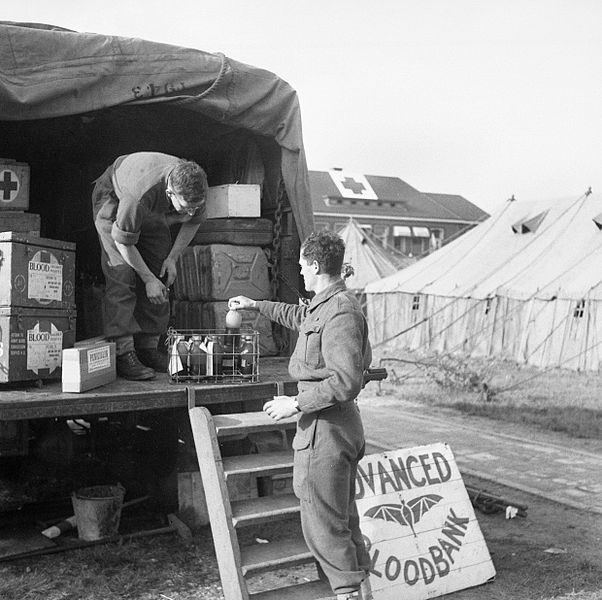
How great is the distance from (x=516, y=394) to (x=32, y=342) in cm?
997

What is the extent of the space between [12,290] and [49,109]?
125 cm

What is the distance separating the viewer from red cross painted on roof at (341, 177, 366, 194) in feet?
187

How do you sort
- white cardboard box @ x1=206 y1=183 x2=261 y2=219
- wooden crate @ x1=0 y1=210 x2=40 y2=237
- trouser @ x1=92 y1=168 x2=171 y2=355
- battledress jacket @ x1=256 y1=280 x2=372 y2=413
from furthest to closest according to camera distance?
white cardboard box @ x1=206 y1=183 x2=261 y2=219 → wooden crate @ x1=0 y1=210 x2=40 y2=237 → trouser @ x1=92 y1=168 x2=171 y2=355 → battledress jacket @ x1=256 y1=280 x2=372 y2=413

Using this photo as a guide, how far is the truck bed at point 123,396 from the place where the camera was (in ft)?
13.3

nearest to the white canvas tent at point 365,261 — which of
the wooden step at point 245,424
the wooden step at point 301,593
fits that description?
the wooden step at point 245,424

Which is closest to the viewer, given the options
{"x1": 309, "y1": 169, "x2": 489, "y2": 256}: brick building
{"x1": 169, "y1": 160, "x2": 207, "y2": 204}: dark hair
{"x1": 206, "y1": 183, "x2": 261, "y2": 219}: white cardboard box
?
{"x1": 169, "y1": 160, "x2": 207, "y2": 204}: dark hair

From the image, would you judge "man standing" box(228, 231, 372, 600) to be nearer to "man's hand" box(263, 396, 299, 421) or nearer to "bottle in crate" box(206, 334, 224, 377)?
"man's hand" box(263, 396, 299, 421)

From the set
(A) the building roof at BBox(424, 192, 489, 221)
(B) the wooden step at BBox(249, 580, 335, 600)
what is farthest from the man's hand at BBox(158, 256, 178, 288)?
(A) the building roof at BBox(424, 192, 489, 221)

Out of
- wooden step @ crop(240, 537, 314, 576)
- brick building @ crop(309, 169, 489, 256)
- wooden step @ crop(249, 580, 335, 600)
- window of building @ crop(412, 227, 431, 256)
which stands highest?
brick building @ crop(309, 169, 489, 256)

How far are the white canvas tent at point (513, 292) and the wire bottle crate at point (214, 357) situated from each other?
44.3 ft

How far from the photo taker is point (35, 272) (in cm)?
449

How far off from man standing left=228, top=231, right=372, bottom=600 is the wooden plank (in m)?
0.41

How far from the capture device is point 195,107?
17.2ft

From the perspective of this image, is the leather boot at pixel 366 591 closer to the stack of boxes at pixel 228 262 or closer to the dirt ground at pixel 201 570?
the dirt ground at pixel 201 570
